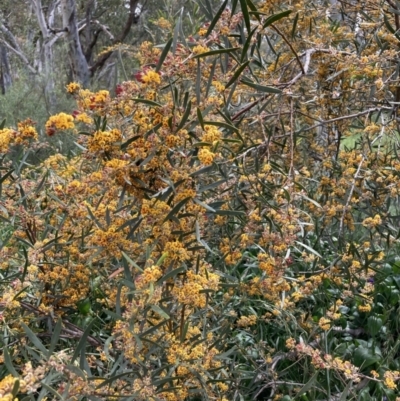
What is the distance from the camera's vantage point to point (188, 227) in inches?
52.4

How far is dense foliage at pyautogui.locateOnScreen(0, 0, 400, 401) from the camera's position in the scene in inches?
47.9

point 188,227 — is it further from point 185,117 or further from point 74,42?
point 74,42

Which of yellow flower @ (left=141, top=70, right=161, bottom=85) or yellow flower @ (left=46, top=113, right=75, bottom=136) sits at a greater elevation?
yellow flower @ (left=141, top=70, right=161, bottom=85)

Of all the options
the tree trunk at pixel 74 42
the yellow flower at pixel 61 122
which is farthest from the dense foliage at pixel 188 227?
the tree trunk at pixel 74 42

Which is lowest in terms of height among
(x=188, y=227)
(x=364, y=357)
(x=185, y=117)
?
(x=364, y=357)

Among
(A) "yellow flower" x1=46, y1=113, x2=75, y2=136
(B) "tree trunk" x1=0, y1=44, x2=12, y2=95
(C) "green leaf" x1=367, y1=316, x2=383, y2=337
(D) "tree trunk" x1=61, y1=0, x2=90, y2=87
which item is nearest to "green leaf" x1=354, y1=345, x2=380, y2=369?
(C) "green leaf" x1=367, y1=316, x2=383, y2=337

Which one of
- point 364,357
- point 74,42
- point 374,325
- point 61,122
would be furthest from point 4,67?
point 61,122

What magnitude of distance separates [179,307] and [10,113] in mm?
6635

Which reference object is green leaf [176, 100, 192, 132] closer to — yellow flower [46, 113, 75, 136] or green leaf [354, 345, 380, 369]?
yellow flower [46, 113, 75, 136]

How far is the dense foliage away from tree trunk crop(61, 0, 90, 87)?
580 centimetres

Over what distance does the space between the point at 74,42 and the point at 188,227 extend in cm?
708

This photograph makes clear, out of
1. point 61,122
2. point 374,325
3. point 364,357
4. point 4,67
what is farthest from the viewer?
point 4,67

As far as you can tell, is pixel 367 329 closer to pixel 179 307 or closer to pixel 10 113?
pixel 179 307

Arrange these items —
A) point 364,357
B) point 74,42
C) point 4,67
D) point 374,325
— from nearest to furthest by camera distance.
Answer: point 364,357 < point 374,325 < point 74,42 < point 4,67
